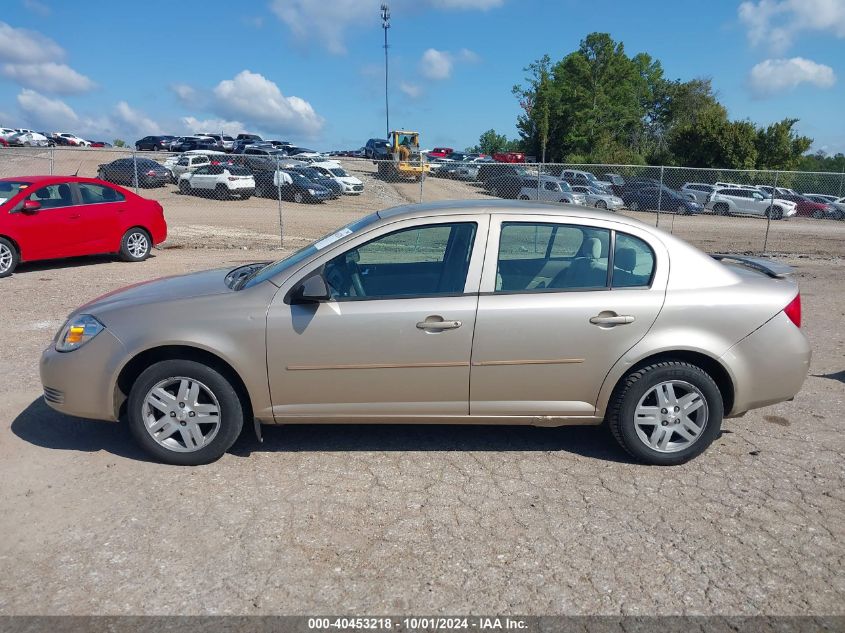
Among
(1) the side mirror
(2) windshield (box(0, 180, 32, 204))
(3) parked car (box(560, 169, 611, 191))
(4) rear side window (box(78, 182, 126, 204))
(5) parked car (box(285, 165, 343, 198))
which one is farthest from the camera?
(5) parked car (box(285, 165, 343, 198))

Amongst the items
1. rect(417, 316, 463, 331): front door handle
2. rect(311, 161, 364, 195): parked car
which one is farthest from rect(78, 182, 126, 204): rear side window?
rect(311, 161, 364, 195): parked car

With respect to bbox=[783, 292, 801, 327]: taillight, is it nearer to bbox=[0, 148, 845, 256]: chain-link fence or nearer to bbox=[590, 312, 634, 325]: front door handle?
bbox=[590, 312, 634, 325]: front door handle

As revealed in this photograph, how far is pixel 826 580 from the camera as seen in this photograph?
328cm

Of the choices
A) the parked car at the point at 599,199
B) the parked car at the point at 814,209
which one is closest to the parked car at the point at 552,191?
the parked car at the point at 599,199

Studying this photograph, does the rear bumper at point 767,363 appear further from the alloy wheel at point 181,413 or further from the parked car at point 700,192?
the parked car at point 700,192

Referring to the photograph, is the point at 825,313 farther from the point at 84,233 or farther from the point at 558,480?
the point at 84,233

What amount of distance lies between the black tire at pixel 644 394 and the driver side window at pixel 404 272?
1233 mm

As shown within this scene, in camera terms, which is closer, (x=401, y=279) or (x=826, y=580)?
(x=826, y=580)

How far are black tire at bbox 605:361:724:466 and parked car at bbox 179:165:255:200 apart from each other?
2550 cm

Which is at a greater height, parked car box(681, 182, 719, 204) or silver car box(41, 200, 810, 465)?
silver car box(41, 200, 810, 465)

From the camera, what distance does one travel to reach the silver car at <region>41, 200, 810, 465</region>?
421 centimetres

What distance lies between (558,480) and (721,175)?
34.5 metres

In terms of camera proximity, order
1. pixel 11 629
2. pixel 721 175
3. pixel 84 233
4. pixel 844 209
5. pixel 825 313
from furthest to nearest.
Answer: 1. pixel 721 175
2. pixel 844 209
3. pixel 84 233
4. pixel 825 313
5. pixel 11 629

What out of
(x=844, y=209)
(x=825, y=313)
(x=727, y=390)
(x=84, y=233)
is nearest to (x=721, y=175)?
(x=844, y=209)
